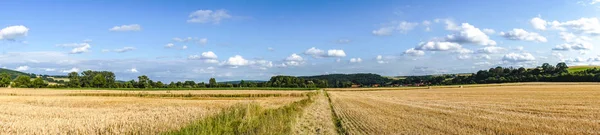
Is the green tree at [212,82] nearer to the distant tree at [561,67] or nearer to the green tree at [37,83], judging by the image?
the green tree at [37,83]

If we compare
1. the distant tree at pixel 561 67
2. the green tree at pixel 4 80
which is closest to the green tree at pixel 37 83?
the green tree at pixel 4 80

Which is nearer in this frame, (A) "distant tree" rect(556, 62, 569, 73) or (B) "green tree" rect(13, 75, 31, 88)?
(A) "distant tree" rect(556, 62, 569, 73)

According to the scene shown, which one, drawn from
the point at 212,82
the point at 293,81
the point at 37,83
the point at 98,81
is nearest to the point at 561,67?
the point at 293,81

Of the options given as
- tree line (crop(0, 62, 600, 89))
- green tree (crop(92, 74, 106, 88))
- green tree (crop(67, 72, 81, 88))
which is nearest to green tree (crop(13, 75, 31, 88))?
tree line (crop(0, 62, 600, 89))

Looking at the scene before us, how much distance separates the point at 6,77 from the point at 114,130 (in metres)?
144

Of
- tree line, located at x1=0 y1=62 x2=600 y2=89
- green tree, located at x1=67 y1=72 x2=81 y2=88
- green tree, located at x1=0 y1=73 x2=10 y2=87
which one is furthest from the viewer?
green tree, located at x1=67 y1=72 x2=81 y2=88

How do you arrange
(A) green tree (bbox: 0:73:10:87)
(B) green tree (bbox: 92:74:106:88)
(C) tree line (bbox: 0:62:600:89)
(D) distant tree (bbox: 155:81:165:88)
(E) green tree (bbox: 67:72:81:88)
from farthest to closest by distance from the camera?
(B) green tree (bbox: 92:74:106:88) → (D) distant tree (bbox: 155:81:165:88) → (E) green tree (bbox: 67:72:81:88) → (A) green tree (bbox: 0:73:10:87) → (C) tree line (bbox: 0:62:600:89)

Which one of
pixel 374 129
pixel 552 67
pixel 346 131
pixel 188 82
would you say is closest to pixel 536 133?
pixel 374 129

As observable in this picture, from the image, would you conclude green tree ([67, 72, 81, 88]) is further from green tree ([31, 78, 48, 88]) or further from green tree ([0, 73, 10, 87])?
green tree ([0, 73, 10, 87])

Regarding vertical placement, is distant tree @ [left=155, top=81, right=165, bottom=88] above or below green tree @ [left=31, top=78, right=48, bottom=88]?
below

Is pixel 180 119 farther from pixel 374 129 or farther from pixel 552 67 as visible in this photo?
pixel 552 67

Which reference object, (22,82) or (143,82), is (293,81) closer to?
(143,82)

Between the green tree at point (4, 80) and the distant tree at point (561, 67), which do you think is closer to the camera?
the distant tree at point (561, 67)

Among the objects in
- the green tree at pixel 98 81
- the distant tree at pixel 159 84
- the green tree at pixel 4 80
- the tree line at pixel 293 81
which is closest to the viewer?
the tree line at pixel 293 81
